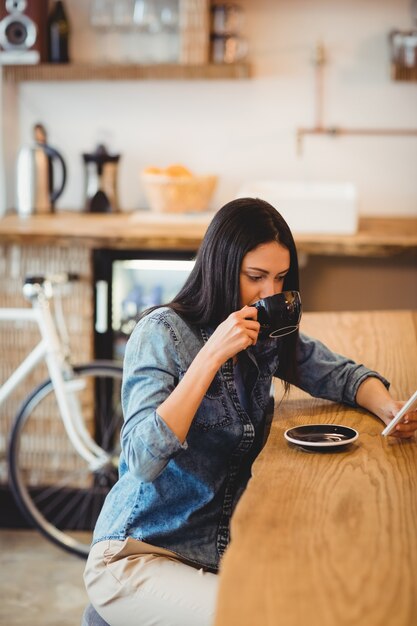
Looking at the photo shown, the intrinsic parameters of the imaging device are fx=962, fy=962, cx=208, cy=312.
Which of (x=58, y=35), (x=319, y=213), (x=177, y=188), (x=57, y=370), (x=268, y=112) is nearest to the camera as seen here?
(x=57, y=370)

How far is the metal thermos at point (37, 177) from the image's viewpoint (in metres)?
3.84

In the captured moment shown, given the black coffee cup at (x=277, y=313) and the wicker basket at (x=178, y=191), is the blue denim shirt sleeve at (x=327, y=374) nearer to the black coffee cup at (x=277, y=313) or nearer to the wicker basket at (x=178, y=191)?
the black coffee cup at (x=277, y=313)

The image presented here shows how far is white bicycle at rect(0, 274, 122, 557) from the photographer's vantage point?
3.26m

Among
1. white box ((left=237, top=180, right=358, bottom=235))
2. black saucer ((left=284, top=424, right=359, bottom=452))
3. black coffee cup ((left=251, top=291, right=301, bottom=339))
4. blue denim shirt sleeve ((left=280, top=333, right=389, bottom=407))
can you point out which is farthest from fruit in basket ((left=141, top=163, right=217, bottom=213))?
black saucer ((left=284, top=424, right=359, bottom=452))

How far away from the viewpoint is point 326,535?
1239mm

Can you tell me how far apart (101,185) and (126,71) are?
0.48m

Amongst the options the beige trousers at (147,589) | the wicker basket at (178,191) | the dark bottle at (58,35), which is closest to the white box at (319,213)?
the wicker basket at (178,191)

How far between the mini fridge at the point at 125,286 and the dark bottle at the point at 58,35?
3.02ft

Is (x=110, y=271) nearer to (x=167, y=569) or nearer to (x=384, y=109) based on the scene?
(x=384, y=109)

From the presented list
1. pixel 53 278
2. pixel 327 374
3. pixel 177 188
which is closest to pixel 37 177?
pixel 177 188

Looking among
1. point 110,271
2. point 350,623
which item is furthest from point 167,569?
point 110,271

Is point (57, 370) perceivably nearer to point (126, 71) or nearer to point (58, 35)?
point (126, 71)

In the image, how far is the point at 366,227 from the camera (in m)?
3.73

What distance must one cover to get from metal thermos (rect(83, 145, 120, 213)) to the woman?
7.31 feet
